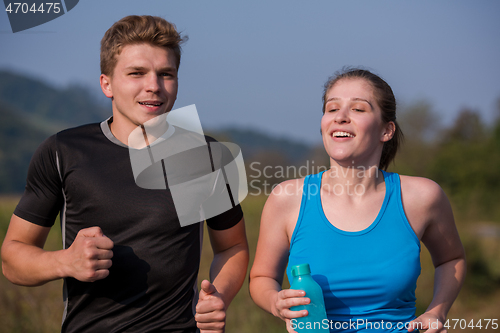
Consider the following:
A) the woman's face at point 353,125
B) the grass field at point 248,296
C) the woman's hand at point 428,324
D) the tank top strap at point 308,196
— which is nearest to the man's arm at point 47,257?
the tank top strap at point 308,196

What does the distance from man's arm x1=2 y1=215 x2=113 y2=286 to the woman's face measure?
45.8 inches

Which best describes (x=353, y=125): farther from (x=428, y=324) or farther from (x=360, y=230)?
(x=428, y=324)

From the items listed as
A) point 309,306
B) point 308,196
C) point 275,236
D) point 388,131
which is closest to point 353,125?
point 388,131

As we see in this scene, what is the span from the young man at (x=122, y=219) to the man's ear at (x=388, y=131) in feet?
3.40

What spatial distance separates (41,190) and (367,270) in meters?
1.63

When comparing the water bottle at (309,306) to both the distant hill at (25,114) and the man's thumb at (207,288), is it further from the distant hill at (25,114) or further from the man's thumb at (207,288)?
the distant hill at (25,114)

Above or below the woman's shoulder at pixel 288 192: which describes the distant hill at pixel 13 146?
below

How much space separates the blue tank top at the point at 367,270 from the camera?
1.84 m

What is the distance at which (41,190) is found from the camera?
6.45 ft

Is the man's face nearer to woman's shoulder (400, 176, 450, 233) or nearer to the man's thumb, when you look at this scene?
the man's thumb

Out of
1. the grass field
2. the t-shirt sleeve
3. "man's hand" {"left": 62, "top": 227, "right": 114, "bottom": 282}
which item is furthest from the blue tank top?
the grass field

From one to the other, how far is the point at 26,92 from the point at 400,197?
49.9 m

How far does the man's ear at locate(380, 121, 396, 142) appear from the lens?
7.01 feet

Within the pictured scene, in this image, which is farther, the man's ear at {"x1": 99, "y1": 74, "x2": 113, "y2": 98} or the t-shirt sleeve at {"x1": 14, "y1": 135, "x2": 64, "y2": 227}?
the man's ear at {"x1": 99, "y1": 74, "x2": 113, "y2": 98}
